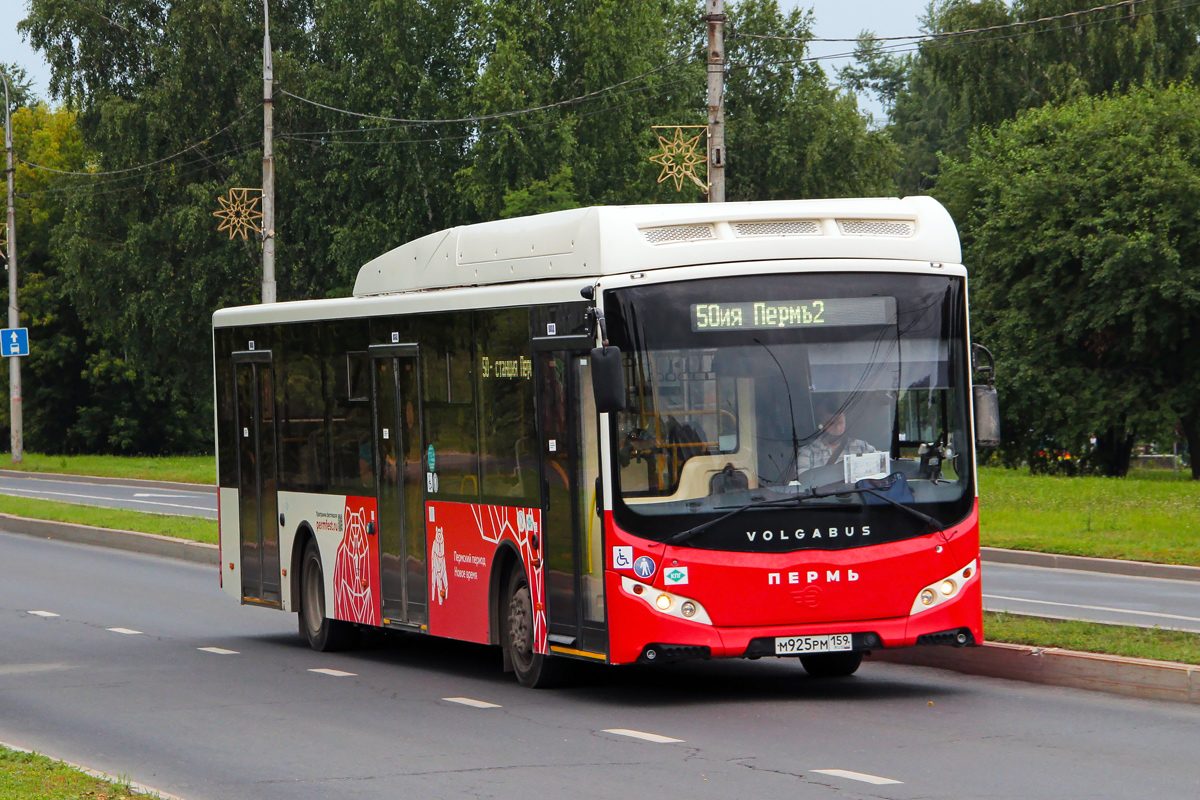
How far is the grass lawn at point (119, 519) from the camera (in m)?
27.4

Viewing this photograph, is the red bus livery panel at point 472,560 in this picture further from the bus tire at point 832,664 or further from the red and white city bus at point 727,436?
the bus tire at point 832,664

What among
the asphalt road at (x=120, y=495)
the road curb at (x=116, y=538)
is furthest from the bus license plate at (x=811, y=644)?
the asphalt road at (x=120, y=495)

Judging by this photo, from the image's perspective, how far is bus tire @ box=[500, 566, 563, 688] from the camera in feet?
39.2

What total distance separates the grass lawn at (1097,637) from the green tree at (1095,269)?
1158 inches

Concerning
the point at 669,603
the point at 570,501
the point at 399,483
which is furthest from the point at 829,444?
the point at 399,483

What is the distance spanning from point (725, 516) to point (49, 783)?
14.3ft

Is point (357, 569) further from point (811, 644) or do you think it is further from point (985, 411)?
point (985, 411)

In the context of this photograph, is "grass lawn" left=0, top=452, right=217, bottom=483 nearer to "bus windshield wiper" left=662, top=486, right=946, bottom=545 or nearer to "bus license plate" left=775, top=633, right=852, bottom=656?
"bus windshield wiper" left=662, top=486, right=946, bottom=545

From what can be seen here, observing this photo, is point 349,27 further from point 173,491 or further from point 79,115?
point 173,491

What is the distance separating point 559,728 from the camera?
33.9 ft

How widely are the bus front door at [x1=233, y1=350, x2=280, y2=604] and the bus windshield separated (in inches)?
232

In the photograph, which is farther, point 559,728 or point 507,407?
point 507,407

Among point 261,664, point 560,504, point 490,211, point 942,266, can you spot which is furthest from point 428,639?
point 490,211

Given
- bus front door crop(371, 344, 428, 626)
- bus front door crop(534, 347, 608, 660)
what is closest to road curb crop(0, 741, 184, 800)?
bus front door crop(534, 347, 608, 660)
